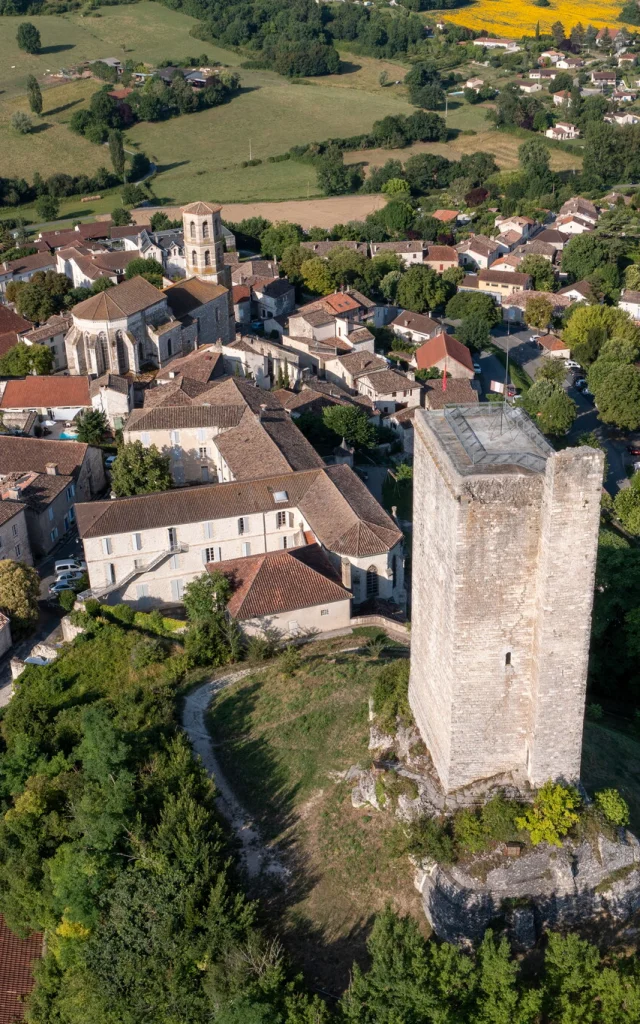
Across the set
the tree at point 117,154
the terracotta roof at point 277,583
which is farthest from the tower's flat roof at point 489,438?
the tree at point 117,154

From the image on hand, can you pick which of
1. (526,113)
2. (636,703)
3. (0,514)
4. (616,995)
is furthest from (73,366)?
(526,113)

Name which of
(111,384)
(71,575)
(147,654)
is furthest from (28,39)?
(147,654)

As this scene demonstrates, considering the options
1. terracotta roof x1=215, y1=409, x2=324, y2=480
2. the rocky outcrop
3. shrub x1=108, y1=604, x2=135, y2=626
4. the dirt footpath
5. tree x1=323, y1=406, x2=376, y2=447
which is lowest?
the dirt footpath

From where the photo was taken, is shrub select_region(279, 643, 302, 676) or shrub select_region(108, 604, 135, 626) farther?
shrub select_region(108, 604, 135, 626)

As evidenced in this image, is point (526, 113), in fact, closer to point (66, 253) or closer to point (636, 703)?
point (66, 253)

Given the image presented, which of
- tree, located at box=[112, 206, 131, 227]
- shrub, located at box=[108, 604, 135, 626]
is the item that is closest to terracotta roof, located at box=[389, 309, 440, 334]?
tree, located at box=[112, 206, 131, 227]

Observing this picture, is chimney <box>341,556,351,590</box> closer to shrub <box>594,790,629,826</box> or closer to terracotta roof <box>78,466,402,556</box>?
terracotta roof <box>78,466,402,556</box>

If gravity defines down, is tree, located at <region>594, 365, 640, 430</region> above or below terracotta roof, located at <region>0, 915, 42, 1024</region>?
below
